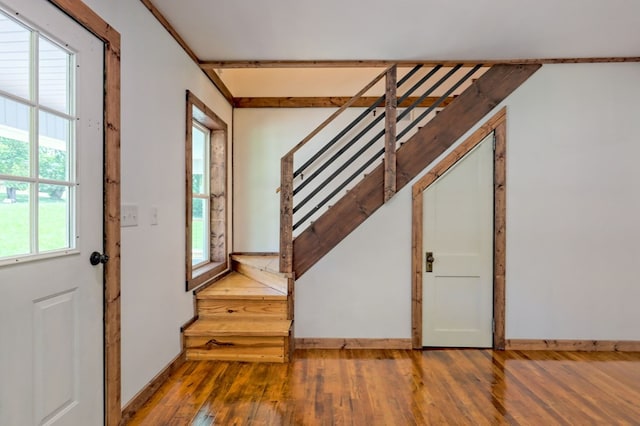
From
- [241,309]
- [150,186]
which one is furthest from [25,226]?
[241,309]

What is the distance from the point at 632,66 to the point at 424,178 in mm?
2145

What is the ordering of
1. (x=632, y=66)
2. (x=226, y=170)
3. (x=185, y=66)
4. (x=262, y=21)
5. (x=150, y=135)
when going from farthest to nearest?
(x=226, y=170) < (x=632, y=66) < (x=185, y=66) < (x=262, y=21) < (x=150, y=135)

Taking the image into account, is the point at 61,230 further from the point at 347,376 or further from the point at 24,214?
the point at 347,376

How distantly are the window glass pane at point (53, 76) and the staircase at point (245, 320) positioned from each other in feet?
6.59

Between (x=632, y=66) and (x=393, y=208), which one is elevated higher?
(x=632, y=66)

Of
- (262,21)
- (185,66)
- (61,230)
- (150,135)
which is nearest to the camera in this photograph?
(61,230)

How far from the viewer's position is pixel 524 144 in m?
3.30

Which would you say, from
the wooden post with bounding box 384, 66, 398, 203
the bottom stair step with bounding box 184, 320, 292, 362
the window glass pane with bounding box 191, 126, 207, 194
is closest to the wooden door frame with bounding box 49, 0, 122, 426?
the bottom stair step with bounding box 184, 320, 292, 362

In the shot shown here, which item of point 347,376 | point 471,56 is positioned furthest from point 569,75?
point 347,376

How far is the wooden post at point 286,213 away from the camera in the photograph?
3.03 meters

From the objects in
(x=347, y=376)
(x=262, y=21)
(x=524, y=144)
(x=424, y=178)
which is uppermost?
(x=262, y=21)

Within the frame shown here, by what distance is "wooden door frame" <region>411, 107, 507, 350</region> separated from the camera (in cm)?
327

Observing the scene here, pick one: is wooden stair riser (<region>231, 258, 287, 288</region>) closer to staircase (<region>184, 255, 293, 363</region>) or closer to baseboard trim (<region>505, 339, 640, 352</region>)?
staircase (<region>184, 255, 293, 363</region>)

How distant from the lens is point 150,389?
7.87ft
